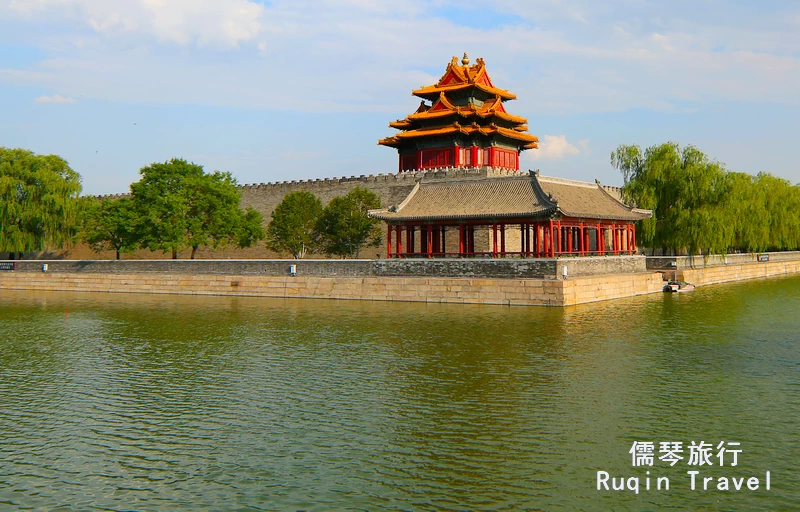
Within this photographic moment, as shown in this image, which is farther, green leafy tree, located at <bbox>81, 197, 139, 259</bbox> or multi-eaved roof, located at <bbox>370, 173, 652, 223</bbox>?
green leafy tree, located at <bbox>81, 197, 139, 259</bbox>

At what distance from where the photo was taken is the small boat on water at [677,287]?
33.9 meters

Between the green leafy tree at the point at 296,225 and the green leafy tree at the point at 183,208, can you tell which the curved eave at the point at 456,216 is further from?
the green leafy tree at the point at 183,208

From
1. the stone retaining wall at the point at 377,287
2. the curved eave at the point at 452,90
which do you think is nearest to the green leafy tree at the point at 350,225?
the stone retaining wall at the point at 377,287

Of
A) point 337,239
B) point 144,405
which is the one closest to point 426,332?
point 144,405

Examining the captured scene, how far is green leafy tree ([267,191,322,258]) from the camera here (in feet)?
137

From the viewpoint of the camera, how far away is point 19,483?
30.0ft

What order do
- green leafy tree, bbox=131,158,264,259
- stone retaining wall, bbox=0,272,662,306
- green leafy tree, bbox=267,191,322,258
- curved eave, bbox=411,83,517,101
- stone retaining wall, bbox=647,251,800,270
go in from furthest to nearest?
1. curved eave, bbox=411,83,517,101
2. green leafy tree, bbox=267,191,322,258
3. green leafy tree, bbox=131,158,264,259
4. stone retaining wall, bbox=647,251,800,270
5. stone retaining wall, bbox=0,272,662,306

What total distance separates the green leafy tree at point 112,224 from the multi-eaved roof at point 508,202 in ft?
51.4

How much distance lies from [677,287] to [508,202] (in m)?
9.74

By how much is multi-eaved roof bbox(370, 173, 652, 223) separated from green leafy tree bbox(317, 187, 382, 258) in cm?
696

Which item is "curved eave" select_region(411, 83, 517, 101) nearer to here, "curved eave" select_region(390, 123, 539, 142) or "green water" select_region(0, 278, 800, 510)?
"curved eave" select_region(390, 123, 539, 142)

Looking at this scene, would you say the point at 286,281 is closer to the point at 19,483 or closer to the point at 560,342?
the point at 560,342

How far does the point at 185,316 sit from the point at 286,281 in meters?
7.55

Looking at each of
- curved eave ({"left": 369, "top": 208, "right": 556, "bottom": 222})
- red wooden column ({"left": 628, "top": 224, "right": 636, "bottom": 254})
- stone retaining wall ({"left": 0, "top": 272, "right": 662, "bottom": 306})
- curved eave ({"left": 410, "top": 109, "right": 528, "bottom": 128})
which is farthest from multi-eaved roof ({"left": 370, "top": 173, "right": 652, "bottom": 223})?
curved eave ({"left": 410, "top": 109, "right": 528, "bottom": 128})
